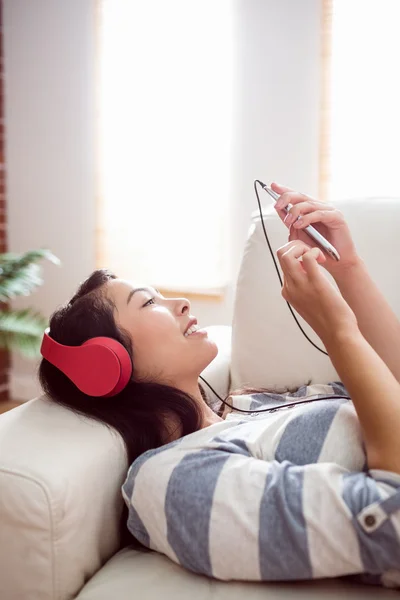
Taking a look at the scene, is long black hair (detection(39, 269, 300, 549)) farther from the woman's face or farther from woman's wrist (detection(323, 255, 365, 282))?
woman's wrist (detection(323, 255, 365, 282))

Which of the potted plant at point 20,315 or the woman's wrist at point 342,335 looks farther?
the potted plant at point 20,315

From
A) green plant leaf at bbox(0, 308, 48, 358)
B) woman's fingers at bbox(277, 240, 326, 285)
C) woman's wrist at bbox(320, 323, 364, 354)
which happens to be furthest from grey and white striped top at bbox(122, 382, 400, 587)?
green plant leaf at bbox(0, 308, 48, 358)

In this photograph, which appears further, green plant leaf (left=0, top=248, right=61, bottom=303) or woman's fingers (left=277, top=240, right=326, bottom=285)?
green plant leaf (left=0, top=248, right=61, bottom=303)

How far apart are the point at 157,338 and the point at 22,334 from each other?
1717mm

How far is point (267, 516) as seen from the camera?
884mm

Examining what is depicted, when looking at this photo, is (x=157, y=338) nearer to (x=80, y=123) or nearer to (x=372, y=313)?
(x=372, y=313)

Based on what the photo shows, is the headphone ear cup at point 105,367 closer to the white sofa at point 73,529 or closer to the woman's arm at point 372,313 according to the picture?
the white sofa at point 73,529

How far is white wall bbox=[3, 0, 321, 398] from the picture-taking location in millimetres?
2770

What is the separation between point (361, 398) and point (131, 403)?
1.44ft

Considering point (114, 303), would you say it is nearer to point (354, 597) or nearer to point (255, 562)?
point (255, 562)

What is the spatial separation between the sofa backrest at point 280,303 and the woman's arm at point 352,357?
46 cm

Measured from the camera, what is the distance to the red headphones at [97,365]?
1.09m

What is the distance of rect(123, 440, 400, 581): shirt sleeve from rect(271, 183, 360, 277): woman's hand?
0.47 meters

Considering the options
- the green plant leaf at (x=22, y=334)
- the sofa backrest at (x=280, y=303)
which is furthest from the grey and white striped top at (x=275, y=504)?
the green plant leaf at (x=22, y=334)
